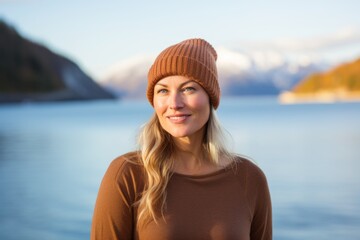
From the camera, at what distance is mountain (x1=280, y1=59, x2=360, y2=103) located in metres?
136

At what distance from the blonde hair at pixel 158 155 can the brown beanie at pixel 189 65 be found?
0.13 metres

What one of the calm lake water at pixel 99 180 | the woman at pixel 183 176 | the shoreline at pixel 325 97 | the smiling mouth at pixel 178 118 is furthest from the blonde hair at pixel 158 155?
the shoreline at pixel 325 97

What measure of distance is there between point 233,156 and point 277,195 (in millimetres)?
10356

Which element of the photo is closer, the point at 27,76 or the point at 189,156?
the point at 189,156

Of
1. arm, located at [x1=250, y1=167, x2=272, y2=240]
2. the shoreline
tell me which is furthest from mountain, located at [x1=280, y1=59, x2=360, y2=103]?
arm, located at [x1=250, y1=167, x2=272, y2=240]

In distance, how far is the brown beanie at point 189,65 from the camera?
2064 millimetres

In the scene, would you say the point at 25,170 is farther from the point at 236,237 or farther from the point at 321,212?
the point at 236,237

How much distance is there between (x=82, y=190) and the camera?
13.1 metres

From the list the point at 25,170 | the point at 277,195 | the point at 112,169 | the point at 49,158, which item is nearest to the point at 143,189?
the point at 112,169

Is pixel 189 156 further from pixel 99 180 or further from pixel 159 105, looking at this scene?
pixel 99 180

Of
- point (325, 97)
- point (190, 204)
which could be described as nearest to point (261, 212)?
point (190, 204)

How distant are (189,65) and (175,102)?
→ 142 mm

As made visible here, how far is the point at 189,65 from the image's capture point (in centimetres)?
207

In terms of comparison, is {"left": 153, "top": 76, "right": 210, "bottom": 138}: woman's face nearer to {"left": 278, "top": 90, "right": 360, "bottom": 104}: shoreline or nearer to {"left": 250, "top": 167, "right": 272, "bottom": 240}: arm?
{"left": 250, "top": 167, "right": 272, "bottom": 240}: arm
